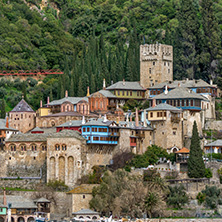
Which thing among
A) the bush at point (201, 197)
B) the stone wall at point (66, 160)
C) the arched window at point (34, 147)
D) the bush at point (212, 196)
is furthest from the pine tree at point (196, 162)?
the arched window at point (34, 147)

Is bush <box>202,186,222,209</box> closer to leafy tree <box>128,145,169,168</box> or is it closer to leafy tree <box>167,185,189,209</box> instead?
leafy tree <box>167,185,189,209</box>

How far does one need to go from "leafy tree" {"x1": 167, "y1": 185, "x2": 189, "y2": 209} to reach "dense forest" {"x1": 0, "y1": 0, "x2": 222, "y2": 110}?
2694cm

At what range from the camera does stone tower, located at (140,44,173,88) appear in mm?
128750

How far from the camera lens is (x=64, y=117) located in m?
122

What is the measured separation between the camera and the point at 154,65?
129 metres

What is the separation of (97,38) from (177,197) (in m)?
60.4

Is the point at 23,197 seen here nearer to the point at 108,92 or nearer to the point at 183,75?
the point at 108,92

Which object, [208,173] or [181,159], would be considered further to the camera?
[181,159]

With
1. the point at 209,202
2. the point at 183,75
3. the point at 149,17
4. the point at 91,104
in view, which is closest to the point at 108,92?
the point at 91,104

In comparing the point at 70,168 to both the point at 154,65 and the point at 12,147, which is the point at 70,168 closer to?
the point at 12,147

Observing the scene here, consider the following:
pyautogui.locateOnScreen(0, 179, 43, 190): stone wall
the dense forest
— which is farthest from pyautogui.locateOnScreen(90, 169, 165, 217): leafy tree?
the dense forest

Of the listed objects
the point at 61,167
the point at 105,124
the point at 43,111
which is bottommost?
the point at 61,167

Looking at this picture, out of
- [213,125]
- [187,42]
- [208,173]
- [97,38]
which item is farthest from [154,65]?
[97,38]

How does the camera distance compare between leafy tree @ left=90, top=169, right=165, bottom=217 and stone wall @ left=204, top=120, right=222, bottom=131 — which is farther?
stone wall @ left=204, top=120, right=222, bottom=131
